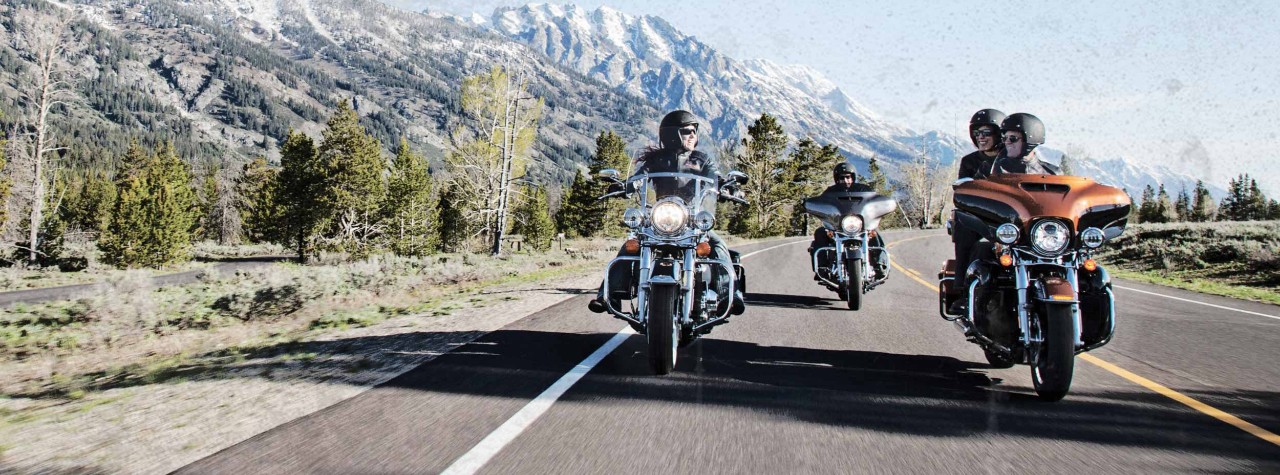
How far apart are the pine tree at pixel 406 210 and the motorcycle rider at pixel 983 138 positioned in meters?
41.9

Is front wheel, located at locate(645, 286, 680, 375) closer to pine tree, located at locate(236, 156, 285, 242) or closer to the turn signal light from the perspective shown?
the turn signal light

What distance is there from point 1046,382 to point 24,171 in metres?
44.9

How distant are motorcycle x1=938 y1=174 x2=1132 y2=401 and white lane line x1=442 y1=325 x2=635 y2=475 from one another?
2877 mm

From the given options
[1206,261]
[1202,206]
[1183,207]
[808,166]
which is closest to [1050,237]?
[1206,261]

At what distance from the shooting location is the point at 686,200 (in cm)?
584

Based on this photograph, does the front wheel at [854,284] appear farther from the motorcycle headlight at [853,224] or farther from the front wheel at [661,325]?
the front wheel at [661,325]

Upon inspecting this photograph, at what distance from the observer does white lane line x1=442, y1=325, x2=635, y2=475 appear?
310 centimetres

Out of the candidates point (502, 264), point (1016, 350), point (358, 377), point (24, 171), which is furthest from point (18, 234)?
point (1016, 350)

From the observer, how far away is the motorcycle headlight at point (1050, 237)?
14.3 ft

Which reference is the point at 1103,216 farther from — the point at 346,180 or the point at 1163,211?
the point at 1163,211

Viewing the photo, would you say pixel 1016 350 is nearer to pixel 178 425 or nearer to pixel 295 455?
pixel 295 455

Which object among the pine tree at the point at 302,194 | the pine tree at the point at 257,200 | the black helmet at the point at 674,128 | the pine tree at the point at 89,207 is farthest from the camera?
the pine tree at the point at 89,207

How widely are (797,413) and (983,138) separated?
4030 mm

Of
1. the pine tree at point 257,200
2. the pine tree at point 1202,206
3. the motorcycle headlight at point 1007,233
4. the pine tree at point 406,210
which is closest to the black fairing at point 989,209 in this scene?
the motorcycle headlight at point 1007,233
